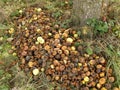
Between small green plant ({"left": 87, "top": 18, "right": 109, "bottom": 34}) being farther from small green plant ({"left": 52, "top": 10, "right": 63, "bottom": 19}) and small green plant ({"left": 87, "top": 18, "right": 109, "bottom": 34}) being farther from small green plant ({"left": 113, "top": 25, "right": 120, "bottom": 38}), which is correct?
small green plant ({"left": 52, "top": 10, "right": 63, "bottom": 19})

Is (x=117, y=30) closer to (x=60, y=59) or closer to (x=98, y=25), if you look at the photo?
(x=98, y=25)

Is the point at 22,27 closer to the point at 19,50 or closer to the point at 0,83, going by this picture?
the point at 19,50

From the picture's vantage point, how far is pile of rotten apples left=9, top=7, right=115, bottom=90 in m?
2.80

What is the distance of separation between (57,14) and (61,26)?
0.92 ft

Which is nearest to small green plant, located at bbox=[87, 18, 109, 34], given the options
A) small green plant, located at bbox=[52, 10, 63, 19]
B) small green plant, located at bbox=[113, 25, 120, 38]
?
small green plant, located at bbox=[113, 25, 120, 38]

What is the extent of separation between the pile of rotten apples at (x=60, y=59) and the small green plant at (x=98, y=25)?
234mm

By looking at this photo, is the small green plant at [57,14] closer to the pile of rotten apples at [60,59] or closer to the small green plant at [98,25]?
the pile of rotten apples at [60,59]

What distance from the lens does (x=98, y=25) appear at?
3078 mm

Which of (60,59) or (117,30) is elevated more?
(117,30)

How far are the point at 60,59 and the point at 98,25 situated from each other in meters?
0.67

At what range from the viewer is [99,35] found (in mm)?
3113

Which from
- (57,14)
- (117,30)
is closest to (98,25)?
(117,30)

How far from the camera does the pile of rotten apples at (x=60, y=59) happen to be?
2.80m

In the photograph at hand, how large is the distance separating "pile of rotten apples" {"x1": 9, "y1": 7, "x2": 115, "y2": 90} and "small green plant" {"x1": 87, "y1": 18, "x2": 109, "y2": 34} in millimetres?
234
